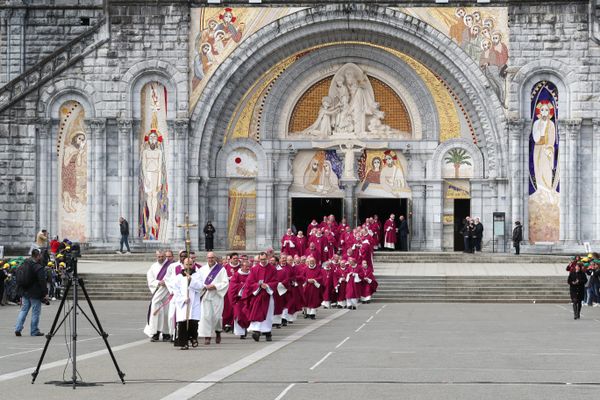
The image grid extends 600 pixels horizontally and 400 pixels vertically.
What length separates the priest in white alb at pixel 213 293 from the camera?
2836 cm

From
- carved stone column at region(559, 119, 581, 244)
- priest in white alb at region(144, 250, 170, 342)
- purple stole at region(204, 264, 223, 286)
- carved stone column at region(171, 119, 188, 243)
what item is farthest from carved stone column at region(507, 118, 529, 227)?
purple stole at region(204, 264, 223, 286)

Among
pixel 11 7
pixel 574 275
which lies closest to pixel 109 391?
→ pixel 574 275

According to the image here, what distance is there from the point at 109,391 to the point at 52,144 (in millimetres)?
37325

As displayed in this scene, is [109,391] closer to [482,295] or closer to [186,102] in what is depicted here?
[482,295]

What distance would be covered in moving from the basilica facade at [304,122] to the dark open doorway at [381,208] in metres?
0.85

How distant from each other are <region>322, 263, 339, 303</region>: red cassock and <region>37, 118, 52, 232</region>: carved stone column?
650 inches

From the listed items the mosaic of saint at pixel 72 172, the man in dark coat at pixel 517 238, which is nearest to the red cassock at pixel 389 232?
the man in dark coat at pixel 517 238

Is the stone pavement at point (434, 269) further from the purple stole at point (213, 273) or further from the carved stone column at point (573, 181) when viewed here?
the purple stole at point (213, 273)

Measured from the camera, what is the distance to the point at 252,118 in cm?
5625

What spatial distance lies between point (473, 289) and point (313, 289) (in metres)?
8.48

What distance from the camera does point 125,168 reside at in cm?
5478

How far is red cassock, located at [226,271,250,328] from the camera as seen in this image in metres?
29.9

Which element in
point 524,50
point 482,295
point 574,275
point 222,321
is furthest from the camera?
point 524,50

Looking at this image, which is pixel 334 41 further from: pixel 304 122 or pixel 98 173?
pixel 98 173
